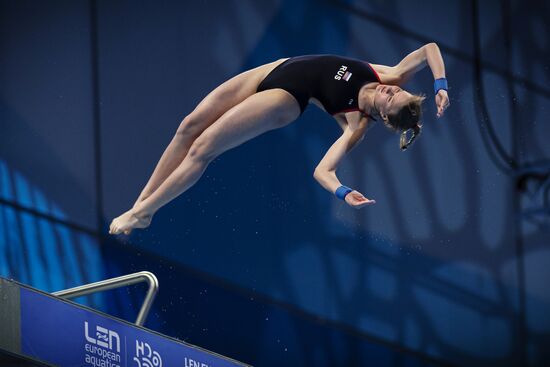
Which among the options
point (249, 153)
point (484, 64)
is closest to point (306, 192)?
point (249, 153)

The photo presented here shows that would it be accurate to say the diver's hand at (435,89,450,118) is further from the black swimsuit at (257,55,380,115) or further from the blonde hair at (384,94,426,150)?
the black swimsuit at (257,55,380,115)

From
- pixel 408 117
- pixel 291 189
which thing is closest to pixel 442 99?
pixel 408 117

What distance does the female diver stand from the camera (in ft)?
19.2

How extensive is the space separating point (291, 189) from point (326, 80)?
148 cm

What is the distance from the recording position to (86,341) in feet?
14.9

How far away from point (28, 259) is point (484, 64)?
3.08 meters

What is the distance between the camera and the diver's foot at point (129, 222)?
691cm

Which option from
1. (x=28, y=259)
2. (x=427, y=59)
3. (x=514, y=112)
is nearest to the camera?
(x=427, y=59)

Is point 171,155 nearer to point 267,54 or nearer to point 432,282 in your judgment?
point 267,54

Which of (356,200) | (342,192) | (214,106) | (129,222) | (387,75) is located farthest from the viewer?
(129,222)

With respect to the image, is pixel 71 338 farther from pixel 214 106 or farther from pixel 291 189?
pixel 291 189

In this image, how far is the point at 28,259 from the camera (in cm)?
755

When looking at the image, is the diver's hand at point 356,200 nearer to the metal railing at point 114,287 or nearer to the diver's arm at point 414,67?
the diver's arm at point 414,67

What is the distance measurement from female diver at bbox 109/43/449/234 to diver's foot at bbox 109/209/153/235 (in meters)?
0.45
